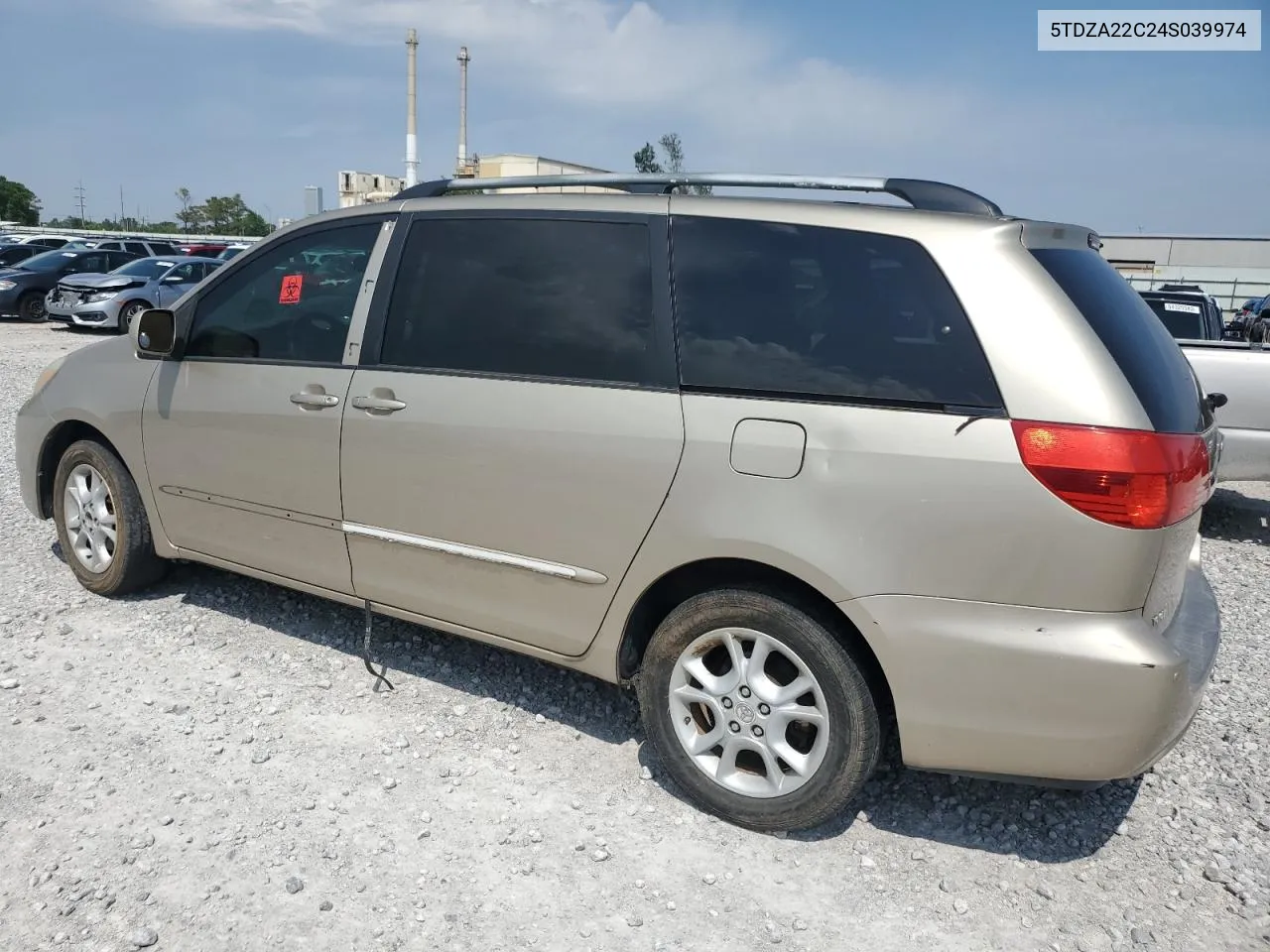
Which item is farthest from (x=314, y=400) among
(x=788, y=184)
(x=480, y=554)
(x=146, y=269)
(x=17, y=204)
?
(x=17, y=204)

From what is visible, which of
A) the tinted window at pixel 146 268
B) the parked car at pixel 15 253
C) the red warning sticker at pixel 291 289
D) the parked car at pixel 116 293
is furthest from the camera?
the parked car at pixel 15 253

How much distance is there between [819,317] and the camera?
2805mm

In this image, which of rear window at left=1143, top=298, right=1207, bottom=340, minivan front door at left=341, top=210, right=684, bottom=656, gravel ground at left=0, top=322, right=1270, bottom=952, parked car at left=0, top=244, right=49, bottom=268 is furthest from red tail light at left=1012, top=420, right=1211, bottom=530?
parked car at left=0, top=244, right=49, bottom=268

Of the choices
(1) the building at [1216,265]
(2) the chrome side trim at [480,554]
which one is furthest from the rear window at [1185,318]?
(1) the building at [1216,265]

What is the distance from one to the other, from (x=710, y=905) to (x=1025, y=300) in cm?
186

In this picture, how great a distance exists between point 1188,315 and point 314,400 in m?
7.10

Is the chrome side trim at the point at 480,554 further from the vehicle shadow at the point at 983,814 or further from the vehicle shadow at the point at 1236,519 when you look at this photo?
the vehicle shadow at the point at 1236,519

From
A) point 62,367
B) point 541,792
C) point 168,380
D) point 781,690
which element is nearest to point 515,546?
point 541,792

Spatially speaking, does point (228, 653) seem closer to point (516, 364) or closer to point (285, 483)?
point (285, 483)

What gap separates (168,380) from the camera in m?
4.20

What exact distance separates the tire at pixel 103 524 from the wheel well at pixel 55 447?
0.07 meters

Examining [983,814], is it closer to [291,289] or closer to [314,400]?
[314,400]

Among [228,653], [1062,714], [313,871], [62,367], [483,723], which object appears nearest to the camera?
[1062,714]

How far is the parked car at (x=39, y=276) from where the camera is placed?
2023cm
